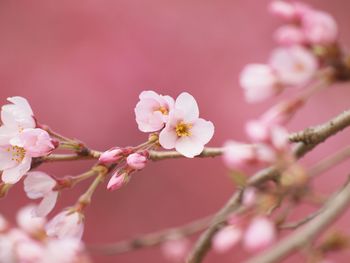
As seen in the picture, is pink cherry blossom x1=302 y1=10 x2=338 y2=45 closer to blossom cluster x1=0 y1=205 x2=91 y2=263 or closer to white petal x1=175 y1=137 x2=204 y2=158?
white petal x1=175 y1=137 x2=204 y2=158

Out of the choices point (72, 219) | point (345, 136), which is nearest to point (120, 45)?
point (345, 136)

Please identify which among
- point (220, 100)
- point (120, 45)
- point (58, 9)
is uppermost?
point (58, 9)

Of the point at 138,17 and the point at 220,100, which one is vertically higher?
the point at 138,17

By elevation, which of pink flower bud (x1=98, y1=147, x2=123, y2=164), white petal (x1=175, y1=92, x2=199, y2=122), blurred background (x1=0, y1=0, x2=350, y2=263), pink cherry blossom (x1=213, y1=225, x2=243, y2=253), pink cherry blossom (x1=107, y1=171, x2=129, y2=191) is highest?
blurred background (x1=0, y1=0, x2=350, y2=263)

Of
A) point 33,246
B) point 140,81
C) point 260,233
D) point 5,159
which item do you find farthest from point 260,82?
point 140,81

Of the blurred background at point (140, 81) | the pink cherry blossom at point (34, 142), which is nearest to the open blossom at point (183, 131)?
the pink cherry blossom at point (34, 142)

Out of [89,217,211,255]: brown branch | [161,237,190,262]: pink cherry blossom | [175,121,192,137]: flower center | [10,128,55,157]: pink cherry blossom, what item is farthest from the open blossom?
[161,237,190,262]: pink cherry blossom

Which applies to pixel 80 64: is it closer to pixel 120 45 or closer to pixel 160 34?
pixel 120 45
